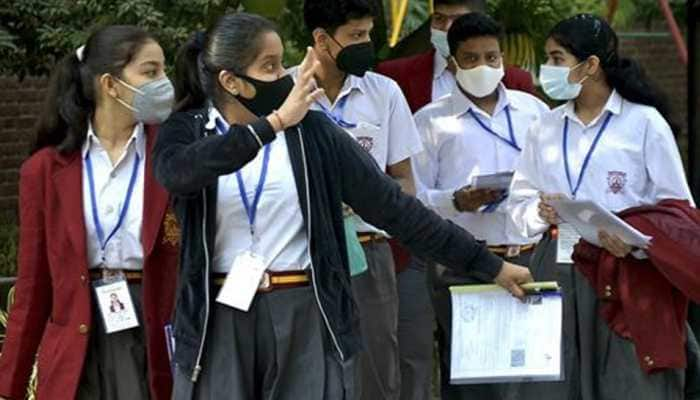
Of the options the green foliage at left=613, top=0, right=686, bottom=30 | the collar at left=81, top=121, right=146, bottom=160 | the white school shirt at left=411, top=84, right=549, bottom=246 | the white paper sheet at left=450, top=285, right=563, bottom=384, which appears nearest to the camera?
the white paper sheet at left=450, top=285, right=563, bottom=384

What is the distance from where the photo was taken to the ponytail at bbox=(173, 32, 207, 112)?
4.61 metres

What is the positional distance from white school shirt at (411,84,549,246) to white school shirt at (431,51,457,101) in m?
0.24

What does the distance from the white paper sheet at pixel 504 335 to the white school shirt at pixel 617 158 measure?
2.88 feet

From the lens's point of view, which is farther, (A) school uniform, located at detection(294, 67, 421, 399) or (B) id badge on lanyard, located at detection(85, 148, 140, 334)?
(A) school uniform, located at detection(294, 67, 421, 399)

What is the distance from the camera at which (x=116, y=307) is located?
4957 mm

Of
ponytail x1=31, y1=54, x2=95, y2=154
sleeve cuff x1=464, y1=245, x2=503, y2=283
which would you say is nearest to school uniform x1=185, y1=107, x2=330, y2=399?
sleeve cuff x1=464, y1=245, x2=503, y2=283

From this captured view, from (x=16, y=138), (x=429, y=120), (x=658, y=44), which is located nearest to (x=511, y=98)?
(x=429, y=120)

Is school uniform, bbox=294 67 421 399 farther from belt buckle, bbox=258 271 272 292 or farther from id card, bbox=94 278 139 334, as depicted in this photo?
belt buckle, bbox=258 271 272 292

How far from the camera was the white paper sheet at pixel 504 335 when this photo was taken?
4.75m

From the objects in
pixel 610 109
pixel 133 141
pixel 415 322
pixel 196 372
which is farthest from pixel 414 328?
pixel 196 372

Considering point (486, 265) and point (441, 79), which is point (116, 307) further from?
point (441, 79)

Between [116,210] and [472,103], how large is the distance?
188 cm

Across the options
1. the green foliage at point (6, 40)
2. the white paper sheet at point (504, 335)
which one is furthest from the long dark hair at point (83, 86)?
the green foliage at point (6, 40)

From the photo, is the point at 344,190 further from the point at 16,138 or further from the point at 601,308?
the point at 16,138
